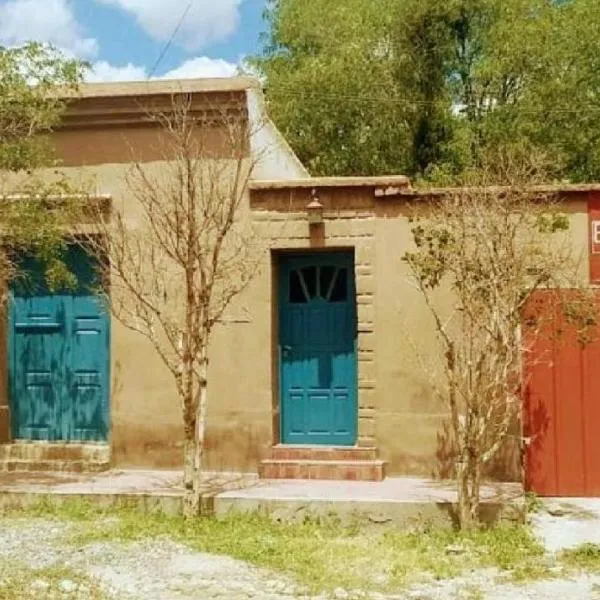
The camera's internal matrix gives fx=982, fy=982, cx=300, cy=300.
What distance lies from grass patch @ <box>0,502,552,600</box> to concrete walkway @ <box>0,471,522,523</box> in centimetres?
12

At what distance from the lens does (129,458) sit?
10141mm

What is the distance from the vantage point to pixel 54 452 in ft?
33.8

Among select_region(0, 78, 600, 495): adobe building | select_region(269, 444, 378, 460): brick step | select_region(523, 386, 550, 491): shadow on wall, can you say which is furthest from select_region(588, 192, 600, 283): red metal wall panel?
select_region(269, 444, 378, 460): brick step

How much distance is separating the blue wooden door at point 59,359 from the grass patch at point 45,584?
12.4ft

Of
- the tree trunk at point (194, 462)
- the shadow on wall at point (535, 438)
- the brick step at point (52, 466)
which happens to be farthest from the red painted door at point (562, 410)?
the brick step at point (52, 466)

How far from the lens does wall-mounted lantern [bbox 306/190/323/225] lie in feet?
32.0

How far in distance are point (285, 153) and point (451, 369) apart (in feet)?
14.8

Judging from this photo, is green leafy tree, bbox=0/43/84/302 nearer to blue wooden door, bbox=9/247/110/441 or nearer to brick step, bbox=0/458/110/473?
blue wooden door, bbox=9/247/110/441

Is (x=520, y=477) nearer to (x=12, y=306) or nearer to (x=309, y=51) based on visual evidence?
(x=12, y=306)

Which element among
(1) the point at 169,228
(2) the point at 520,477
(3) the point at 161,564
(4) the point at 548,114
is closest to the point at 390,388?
(2) the point at 520,477

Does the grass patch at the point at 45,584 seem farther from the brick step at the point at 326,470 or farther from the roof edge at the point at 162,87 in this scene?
the roof edge at the point at 162,87

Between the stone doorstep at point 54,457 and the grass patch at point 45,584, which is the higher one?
the stone doorstep at point 54,457

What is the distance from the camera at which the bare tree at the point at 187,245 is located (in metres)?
8.34

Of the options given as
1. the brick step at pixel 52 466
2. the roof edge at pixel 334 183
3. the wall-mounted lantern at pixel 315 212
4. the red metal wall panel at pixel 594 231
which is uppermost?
the roof edge at pixel 334 183
